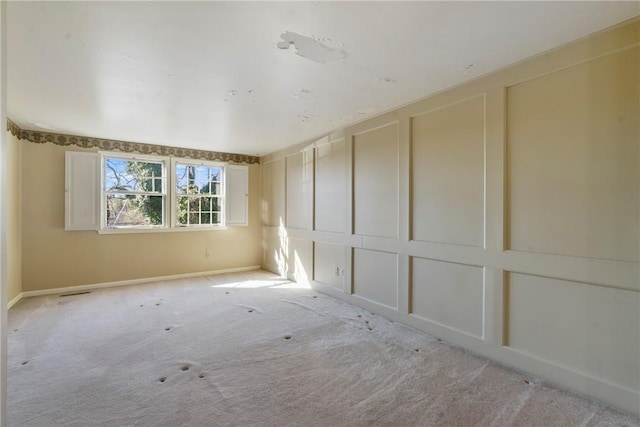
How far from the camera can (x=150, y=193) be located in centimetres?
508

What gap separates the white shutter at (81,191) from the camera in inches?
173

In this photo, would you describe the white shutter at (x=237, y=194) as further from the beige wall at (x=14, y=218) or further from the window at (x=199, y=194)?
the beige wall at (x=14, y=218)

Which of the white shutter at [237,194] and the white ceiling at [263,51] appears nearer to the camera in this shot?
the white ceiling at [263,51]

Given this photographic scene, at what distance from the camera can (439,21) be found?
5.91 ft

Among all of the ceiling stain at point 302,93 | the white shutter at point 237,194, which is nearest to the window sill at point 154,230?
the white shutter at point 237,194

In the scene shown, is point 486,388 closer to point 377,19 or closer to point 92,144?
point 377,19

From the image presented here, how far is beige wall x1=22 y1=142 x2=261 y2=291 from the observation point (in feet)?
13.8

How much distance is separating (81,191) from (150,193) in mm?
921

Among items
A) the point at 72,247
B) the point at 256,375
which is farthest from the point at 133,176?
the point at 256,375

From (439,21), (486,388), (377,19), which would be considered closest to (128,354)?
(486,388)

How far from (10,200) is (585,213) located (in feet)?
Result: 19.5

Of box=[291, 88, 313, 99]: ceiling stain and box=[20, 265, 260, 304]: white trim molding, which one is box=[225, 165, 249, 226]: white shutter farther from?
box=[291, 88, 313, 99]: ceiling stain

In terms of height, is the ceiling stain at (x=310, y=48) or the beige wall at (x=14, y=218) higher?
the ceiling stain at (x=310, y=48)

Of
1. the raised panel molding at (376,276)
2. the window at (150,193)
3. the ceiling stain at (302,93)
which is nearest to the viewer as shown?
the ceiling stain at (302,93)
